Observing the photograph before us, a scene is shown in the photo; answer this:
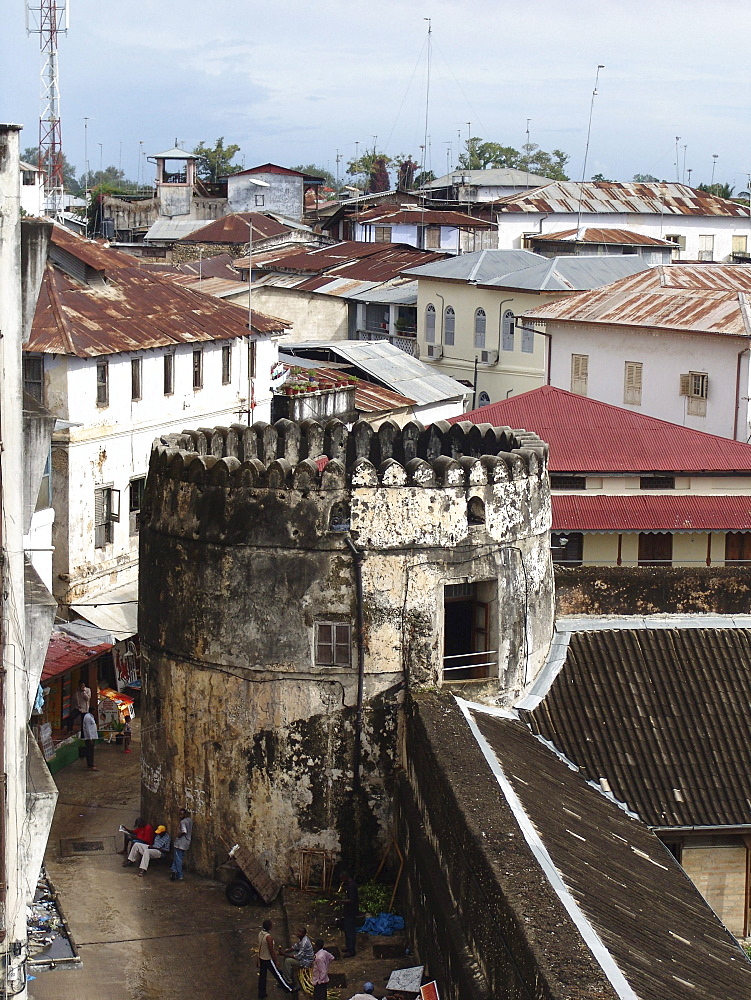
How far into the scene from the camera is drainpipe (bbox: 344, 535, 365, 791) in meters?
20.3

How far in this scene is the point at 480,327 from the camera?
58000 millimetres

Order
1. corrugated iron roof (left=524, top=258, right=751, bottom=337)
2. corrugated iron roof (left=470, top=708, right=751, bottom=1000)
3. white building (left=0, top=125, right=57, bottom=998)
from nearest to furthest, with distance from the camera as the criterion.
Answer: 1. corrugated iron roof (left=470, top=708, right=751, bottom=1000)
2. white building (left=0, top=125, right=57, bottom=998)
3. corrugated iron roof (left=524, top=258, right=751, bottom=337)

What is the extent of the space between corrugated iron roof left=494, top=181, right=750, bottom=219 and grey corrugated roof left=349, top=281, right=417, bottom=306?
1269 centimetres

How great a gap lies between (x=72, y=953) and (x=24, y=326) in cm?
834

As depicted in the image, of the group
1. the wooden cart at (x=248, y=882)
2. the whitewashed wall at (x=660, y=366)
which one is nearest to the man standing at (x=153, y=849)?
the wooden cart at (x=248, y=882)

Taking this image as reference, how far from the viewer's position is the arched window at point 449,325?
5934cm

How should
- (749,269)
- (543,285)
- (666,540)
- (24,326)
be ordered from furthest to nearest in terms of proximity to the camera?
(543,285)
(749,269)
(666,540)
(24,326)

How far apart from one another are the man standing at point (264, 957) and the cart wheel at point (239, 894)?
85.9 inches

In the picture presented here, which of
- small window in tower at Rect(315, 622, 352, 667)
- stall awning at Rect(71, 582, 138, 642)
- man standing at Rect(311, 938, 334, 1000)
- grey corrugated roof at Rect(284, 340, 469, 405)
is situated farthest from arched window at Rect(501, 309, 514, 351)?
man standing at Rect(311, 938, 334, 1000)

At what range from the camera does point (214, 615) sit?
68.4 ft

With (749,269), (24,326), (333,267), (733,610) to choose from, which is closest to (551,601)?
(733,610)

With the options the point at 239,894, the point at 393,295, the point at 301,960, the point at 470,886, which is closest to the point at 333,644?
the point at 239,894

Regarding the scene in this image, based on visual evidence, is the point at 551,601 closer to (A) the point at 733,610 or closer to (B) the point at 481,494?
(B) the point at 481,494

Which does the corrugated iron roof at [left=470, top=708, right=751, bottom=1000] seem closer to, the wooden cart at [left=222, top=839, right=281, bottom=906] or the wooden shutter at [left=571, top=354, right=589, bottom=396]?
the wooden cart at [left=222, top=839, right=281, bottom=906]
